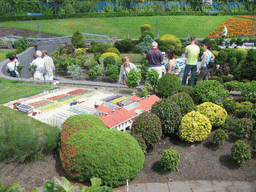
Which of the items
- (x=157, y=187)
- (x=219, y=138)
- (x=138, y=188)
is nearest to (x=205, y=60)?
(x=219, y=138)

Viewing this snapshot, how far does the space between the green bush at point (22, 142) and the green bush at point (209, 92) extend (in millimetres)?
5123

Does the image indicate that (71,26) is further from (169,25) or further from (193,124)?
(193,124)

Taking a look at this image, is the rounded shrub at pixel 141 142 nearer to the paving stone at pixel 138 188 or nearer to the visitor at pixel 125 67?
the paving stone at pixel 138 188

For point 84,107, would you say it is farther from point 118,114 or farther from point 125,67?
point 125,67

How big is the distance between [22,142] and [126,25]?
34055 millimetres

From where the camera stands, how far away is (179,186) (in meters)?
4.75

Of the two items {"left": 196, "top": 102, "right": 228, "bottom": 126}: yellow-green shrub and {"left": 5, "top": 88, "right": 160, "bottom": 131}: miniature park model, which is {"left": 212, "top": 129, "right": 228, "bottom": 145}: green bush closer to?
{"left": 196, "top": 102, "right": 228, "bottom": 126}: yellow-green shrub

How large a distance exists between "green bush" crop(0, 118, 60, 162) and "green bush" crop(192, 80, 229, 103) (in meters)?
5.12

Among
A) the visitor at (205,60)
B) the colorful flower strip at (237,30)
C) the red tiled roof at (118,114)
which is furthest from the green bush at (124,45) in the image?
the red tiled roof at (118,114)


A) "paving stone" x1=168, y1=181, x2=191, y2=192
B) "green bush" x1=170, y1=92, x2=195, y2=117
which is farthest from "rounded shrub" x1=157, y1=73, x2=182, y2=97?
"paving stone" x1=168, y1=181, x2=191, y2=192

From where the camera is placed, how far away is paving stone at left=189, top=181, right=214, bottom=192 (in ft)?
15.5

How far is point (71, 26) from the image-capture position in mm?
35625

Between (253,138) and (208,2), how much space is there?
149ft

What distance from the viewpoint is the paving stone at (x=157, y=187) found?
4597 millimetres
